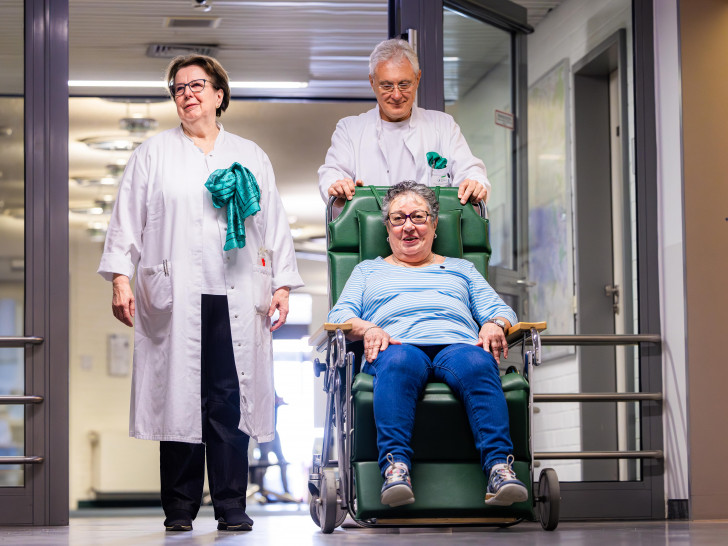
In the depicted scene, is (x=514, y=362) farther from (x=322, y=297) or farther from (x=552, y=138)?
(x=322, y=297)

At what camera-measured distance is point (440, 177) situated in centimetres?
408

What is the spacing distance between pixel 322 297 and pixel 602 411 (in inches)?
418

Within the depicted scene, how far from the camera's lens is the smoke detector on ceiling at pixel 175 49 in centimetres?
679

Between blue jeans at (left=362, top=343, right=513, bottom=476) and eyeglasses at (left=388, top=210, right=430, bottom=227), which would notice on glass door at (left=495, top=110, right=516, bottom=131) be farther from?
blue jeans at (left=362, top=343, right=513, bottom=476)

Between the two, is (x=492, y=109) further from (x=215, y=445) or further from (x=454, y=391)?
(x=215, y=445)

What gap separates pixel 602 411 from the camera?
15.4 feet

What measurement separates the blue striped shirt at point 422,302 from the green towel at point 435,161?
50cm

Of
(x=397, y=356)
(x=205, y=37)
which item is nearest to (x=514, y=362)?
(x=397, y=356)

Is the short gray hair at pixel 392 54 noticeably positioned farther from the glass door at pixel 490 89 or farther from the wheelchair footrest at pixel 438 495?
the wheelchair footrest at pixel 438 495

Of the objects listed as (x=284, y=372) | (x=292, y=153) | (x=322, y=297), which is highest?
(x=292, y=153)

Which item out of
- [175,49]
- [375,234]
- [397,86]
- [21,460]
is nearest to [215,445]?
[375,234]

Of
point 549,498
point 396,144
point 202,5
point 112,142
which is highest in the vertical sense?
point 202,5

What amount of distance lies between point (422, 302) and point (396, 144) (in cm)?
80

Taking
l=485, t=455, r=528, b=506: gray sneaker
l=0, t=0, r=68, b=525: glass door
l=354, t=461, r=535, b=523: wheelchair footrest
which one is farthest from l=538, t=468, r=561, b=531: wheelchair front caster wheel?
l=0, t=0, r=68, b=525: glass door
